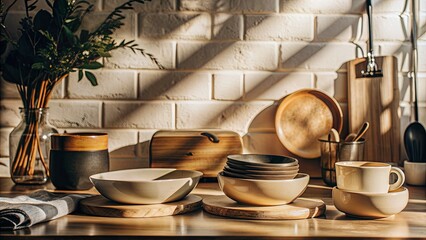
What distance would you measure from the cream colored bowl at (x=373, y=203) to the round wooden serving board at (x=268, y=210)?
0.06 metres

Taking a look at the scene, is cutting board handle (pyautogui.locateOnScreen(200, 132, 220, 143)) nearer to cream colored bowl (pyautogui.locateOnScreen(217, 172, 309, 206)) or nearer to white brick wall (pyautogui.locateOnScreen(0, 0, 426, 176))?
white brick wall (pyautogui.locateOnScreen(0, 0, 426, 176))

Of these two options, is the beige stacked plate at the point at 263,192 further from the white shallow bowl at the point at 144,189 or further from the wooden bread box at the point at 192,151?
the wooden bread box at the point at 192,151

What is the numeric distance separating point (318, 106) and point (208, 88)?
34 centimetres

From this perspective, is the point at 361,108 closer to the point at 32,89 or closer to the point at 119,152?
the point at 119,152

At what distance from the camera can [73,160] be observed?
1298mm

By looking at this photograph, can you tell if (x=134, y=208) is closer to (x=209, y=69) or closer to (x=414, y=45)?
(x=209, y=69)

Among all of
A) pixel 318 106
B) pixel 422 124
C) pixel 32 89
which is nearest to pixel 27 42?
pixel 32 89

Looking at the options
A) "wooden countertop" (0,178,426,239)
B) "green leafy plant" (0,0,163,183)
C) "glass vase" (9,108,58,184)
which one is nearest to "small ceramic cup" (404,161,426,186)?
"wooden countertop" (0,178,426,239)

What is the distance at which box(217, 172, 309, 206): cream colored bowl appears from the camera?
1.02 meters

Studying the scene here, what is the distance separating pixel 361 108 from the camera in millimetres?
1571

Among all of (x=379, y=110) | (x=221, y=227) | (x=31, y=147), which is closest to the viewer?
(x=221, y=227)

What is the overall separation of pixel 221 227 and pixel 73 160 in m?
0.52

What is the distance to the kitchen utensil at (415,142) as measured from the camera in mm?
1453

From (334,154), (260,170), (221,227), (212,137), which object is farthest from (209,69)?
(221,227)
